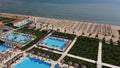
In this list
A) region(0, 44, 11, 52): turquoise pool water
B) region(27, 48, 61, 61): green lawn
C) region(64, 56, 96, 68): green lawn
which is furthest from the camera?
region(0, 44, 11, 52): turquoise pool water

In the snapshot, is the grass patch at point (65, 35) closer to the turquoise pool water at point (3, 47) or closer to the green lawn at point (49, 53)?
the green lawn at point (49, 53)

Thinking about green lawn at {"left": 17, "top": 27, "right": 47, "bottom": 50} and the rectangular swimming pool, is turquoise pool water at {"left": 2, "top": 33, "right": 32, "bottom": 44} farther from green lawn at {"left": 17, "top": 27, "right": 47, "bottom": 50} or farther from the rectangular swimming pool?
green lawn at {"left": 17, "top": 27, "right": 47, "bottom": 50}

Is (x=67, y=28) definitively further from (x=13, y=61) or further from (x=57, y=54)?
(x=13, y=61)

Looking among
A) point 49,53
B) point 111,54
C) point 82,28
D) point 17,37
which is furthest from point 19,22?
point 111,54

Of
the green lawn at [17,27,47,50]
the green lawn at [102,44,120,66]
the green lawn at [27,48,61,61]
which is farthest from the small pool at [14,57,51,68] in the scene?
the green lawn at [102,44,120,66]

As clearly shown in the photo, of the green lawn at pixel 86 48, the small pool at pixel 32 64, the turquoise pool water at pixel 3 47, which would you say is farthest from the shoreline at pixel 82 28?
the small pool at pixel 32 64

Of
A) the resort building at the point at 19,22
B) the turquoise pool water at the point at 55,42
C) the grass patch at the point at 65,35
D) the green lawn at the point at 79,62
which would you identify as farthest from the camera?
the resort building at the point at 19,22

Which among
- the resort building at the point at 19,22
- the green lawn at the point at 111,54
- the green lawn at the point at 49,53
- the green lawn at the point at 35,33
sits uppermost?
the resort building at the point at 19,22
